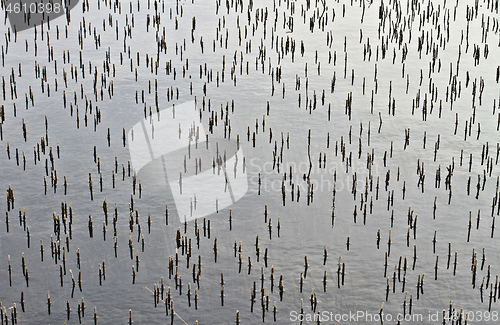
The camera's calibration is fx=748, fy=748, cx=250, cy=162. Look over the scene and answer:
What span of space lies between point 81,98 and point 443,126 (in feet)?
17.5

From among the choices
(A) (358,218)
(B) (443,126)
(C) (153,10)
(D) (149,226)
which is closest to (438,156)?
(B) (443,126)

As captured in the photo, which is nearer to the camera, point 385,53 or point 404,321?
point 404,321

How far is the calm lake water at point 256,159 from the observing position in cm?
758

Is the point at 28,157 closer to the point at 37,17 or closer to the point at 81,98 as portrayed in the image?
the point at 81,98

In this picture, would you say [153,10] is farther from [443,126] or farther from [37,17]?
[443,126]

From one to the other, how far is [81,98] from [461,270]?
20.4 ft

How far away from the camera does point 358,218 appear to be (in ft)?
→ 28.7

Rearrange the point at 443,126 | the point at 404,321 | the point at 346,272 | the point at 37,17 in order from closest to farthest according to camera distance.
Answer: the point at 404,321, the point at 346,272, the point at 443,126, the point at 37,17

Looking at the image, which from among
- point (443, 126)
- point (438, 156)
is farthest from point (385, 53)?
point (438, 156)

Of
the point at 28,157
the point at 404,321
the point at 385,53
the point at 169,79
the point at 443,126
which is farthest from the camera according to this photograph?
the point at 385,53

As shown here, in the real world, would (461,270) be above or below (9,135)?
below

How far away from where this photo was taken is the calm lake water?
758cm

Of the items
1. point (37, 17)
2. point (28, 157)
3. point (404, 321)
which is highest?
point (37, 17)

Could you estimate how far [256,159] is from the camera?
9.84 metres
